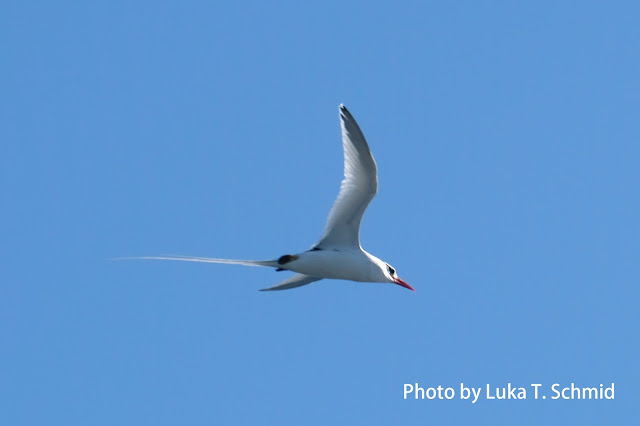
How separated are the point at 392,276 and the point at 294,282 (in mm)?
1757

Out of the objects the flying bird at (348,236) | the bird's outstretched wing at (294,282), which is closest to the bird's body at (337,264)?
the flying bird at (348,236)

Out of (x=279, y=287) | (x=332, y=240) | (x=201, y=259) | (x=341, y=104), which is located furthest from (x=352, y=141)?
(x=279, y=287)

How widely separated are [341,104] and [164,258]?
3.32 metres

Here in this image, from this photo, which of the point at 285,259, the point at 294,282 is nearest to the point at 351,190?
the point at 285,259

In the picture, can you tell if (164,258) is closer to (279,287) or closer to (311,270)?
(311,270)

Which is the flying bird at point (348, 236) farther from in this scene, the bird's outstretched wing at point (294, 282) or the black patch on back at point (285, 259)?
the bird's outstretched wing at point (294, 282)

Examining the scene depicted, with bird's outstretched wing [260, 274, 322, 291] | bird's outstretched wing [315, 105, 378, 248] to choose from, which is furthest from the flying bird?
bird's outstretched wing [260, 274, 322, 291]

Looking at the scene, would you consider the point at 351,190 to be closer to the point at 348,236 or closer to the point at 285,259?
the point at 348,236

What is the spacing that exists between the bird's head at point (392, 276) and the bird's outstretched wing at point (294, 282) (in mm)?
1406

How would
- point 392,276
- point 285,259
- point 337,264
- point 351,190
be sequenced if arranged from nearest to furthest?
point 351,190, point 285,259, point 337,264, point 392,276

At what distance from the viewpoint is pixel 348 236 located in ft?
40.5

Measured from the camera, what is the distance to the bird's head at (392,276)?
13078mm

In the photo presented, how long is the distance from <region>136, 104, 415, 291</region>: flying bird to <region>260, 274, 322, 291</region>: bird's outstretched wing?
1.23 metres

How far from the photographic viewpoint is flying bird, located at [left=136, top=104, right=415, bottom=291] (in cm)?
1136
